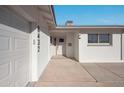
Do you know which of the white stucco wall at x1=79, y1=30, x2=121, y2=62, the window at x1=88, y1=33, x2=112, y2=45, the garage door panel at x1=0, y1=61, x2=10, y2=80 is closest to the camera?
the garage door panel at x1=0, y1=61, x2=10, y2=80

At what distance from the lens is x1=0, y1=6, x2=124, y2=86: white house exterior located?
3.70m

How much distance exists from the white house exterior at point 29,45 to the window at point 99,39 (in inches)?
8.1

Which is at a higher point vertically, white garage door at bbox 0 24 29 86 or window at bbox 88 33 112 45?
window at bbox 88 33 112 45

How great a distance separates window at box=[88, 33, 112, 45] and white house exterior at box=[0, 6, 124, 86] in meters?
0.21

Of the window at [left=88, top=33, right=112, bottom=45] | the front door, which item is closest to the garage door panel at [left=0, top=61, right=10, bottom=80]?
the window at [left=88, top=33, right=112, bottom=45]

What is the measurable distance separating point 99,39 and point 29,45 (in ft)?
30.1

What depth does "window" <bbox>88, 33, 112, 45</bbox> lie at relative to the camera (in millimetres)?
14406

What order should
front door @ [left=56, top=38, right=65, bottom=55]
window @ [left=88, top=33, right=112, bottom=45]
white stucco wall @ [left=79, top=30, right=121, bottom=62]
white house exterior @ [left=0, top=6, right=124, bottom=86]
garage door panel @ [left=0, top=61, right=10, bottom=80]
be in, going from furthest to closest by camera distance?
front door @ [left=56, top=38, right=65, bottom=55] < window @ [left=88, top=33, right=112, bottom=45] < white stucco wall @ [left=79, top=30, right=121, bottom=62] < white house exterior @ [left=0, top=6, right=124, bottom=86] < garage door panel @ [left=0, top=61, right=10, bottom=80]

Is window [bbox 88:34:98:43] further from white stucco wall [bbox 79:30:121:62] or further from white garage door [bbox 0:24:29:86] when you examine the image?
white garage door [bbox 0:24:29:86]

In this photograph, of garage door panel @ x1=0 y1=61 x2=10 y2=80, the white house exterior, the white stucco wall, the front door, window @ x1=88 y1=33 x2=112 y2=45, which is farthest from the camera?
the front door

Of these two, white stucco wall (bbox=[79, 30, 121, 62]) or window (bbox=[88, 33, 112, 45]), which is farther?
window (bbox=[88, 33, 112, 45])

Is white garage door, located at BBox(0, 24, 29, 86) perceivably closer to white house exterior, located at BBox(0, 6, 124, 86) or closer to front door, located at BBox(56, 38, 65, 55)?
white house exterior, located at BBox(0, 6, 124, 86)

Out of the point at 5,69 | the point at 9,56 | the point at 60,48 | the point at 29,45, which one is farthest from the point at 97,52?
the point at 5,69

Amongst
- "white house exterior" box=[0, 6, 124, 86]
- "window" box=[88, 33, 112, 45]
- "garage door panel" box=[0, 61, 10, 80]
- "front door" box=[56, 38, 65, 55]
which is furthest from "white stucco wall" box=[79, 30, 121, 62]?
"garage door panel" box=[0, 61, 10, 80]
